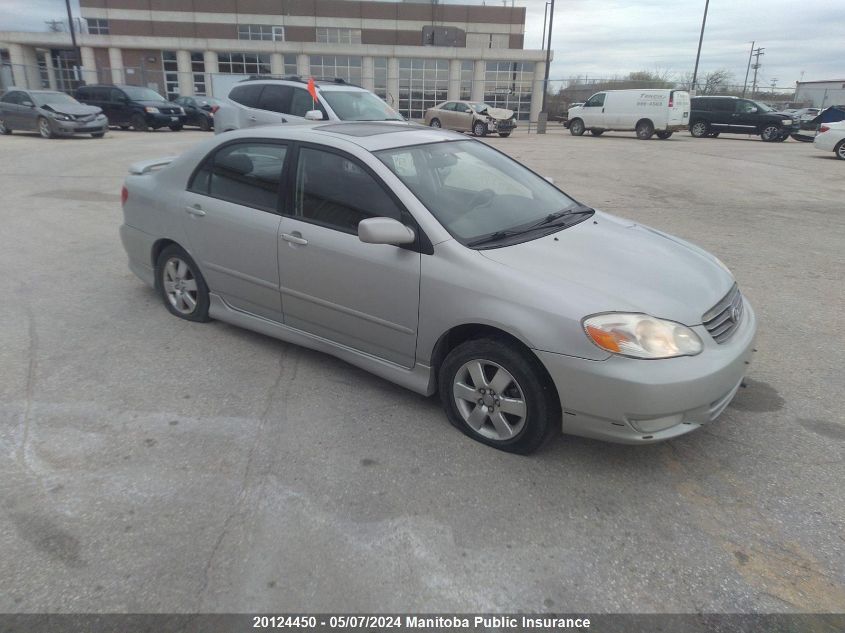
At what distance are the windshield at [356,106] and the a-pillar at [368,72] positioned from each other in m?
34.3

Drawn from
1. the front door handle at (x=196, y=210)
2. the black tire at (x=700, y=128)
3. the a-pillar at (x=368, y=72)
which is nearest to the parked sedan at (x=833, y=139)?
the black tire at (x=700, y=128)

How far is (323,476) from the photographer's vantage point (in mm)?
3062

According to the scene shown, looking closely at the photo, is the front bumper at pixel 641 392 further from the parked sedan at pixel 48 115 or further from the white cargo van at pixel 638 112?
the white cargo van at pixel 638 112

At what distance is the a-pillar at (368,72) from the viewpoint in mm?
43906

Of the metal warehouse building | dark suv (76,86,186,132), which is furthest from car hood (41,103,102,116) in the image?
the metal warehouse building

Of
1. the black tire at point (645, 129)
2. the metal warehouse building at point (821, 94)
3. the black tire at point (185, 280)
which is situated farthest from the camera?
the metal warehouse building at point (821, 94)

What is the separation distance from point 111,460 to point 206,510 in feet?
2.35

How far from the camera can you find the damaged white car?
2700cm

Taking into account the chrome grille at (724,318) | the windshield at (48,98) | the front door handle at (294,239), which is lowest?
the chrome grille at (724,318)

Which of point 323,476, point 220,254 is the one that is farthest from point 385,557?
point 220,254

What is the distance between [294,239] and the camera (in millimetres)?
3898

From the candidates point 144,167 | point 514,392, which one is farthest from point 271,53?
point 514,392

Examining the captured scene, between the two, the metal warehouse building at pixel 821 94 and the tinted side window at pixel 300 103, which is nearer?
the tinted side window at pixel 300 103

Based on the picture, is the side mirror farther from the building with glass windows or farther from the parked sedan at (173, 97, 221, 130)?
the building with glass windows
